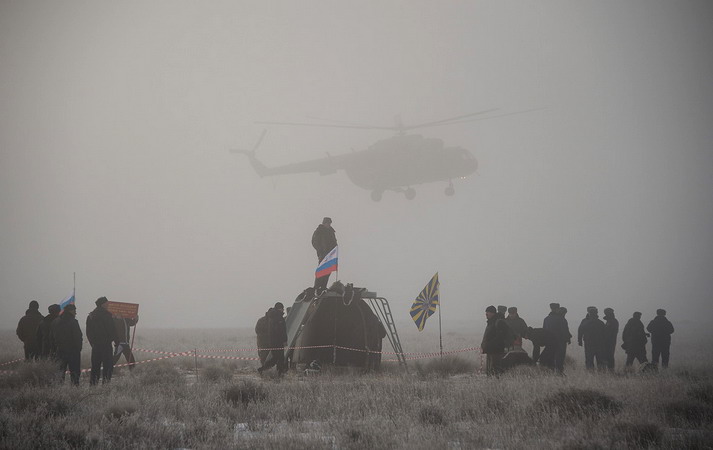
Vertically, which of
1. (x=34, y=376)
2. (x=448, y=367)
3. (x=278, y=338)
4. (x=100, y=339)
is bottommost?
(x=448, y=367)

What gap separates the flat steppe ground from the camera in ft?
21.0

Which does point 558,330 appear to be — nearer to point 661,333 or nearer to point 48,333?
point 661,333

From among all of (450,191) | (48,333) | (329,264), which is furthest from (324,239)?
(450,191)

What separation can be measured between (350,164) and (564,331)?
40.6 meters

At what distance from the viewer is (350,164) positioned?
2095 inches

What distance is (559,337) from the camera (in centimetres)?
1387

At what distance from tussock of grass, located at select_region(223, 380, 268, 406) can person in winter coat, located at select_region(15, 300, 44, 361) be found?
21.4 ft

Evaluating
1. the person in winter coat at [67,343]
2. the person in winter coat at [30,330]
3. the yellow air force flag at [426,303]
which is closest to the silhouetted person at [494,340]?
the yellow air force flag at [426,303]

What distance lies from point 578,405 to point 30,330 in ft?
41.7

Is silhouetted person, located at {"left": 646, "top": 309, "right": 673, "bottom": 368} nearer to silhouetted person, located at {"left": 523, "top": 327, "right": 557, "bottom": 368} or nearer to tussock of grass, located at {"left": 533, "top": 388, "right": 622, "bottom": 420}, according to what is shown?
silhouetted person, located at {"left": 523, "top": 327, "right": 557, "bottom": 368}

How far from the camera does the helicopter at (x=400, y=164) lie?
49125 mm

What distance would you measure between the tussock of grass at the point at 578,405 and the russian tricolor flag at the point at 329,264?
286 inches

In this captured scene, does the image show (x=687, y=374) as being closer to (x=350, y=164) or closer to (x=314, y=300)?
(x=314, y=300)

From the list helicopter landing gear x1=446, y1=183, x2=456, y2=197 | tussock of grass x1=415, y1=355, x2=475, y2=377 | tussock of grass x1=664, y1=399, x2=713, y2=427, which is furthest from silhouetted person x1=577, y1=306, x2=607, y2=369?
helicopter landing gear x1=446, y1=183, x2=456, y2=197
